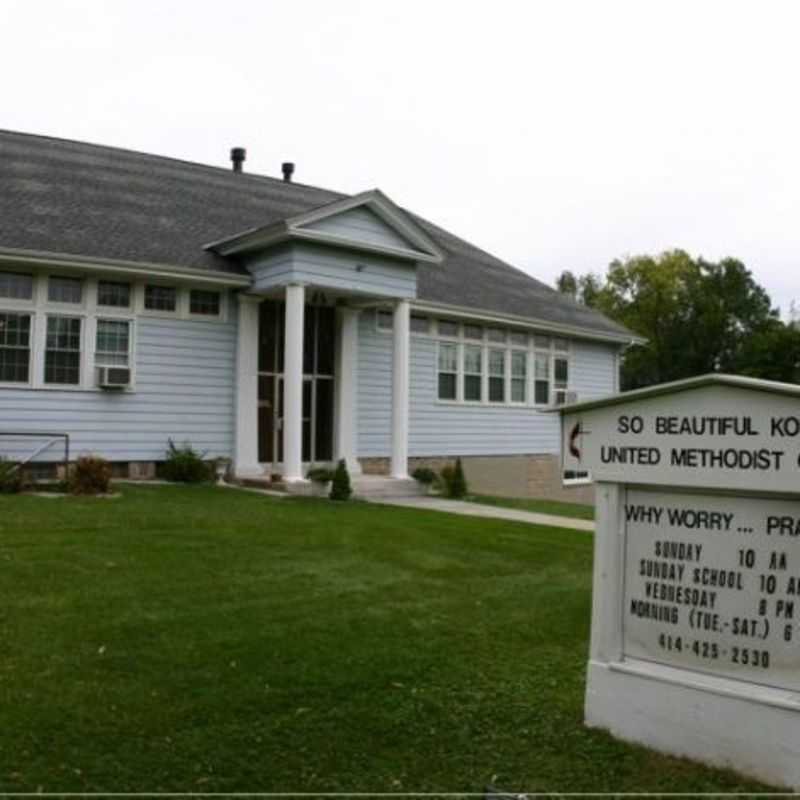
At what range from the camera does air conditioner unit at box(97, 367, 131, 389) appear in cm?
1505

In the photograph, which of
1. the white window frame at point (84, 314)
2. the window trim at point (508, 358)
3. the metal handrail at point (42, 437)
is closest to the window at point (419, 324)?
the window trim at point (508, 358)

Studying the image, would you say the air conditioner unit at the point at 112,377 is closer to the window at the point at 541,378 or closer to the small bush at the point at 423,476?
the small bush at the point at 423,476

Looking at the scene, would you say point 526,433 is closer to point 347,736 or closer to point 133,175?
point 133,175

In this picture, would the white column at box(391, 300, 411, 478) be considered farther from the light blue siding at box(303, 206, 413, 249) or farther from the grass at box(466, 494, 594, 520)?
the grass at box(466, 494, 594, 520)

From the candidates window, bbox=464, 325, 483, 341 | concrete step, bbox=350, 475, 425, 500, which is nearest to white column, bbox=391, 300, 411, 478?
concrete step, bbox=350, 475, 425, 500

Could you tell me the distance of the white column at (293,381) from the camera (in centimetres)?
1573

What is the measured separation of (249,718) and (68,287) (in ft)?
38.3

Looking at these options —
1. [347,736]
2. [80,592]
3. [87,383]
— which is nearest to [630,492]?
[347,736]

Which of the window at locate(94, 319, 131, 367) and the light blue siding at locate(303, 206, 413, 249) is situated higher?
the light blue siding at locate(303, 206, 413, 249)

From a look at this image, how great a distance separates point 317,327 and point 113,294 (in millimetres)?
3901

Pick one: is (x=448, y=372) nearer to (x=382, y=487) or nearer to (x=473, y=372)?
(x=473, y=372)

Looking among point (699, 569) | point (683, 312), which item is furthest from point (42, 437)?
point (683, 312)

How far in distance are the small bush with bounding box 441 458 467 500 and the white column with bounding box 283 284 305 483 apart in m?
3.29

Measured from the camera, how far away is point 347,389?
18.1m
